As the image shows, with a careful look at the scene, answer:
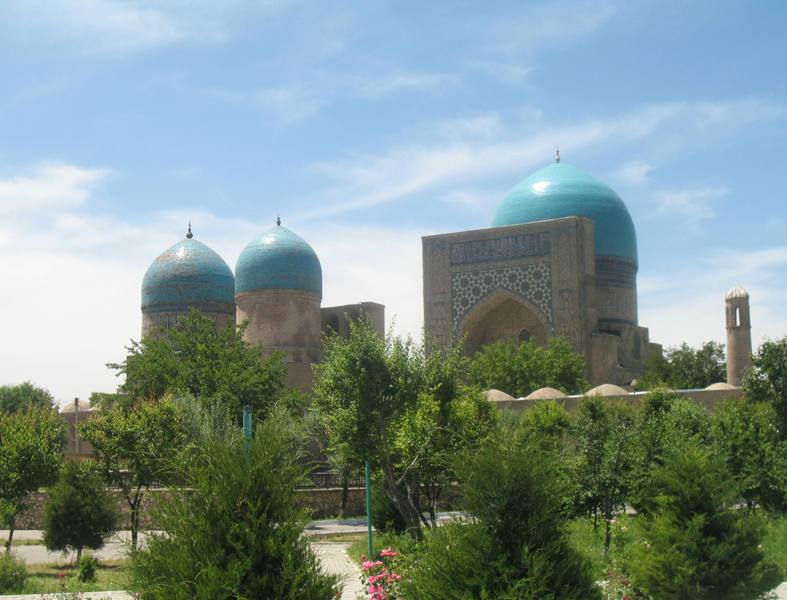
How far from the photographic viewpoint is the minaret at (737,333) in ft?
102

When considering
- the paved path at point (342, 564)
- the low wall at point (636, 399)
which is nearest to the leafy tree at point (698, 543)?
the paved path at point (342, 564)

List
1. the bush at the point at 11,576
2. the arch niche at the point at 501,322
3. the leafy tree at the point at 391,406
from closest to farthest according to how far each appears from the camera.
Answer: the bush at the point at 11,576 < the leafy tree at the point at 391,406 < the arch niche at the point at 501,322

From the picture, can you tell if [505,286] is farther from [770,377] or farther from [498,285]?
[770,377]

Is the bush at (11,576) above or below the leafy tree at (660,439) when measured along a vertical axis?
below

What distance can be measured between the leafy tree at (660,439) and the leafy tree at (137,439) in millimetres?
6885

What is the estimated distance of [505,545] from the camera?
5.77 meters

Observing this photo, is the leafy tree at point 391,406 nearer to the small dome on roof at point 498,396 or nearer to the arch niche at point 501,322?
the small dome on roof at point 498,396

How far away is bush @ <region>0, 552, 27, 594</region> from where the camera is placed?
10.5 meters

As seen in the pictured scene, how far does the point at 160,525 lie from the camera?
546cm

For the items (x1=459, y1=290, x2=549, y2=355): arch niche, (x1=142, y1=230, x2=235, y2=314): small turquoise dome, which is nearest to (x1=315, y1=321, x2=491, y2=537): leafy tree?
(x1=459, y1=290, x2=549, y2=355): arch niche

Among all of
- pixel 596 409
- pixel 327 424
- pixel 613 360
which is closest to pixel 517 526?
pixel 327 424

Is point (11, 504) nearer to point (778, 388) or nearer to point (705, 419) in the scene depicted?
point (705, 419)

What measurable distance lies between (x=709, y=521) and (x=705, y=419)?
868cm

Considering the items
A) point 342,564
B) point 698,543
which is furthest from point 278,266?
point 698,543
